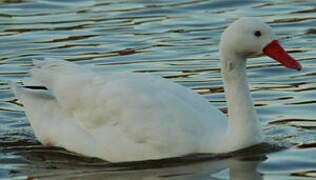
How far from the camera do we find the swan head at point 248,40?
9812 mm

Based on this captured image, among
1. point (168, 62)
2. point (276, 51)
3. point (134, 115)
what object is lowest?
point (134, 115)

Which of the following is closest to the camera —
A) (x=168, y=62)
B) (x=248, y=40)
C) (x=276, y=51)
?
(x=248, y=40)

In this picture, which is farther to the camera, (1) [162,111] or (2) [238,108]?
(2) [238,108]

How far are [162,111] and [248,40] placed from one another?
1063 mm

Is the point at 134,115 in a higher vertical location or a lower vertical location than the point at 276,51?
lower

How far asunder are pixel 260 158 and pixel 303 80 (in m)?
3.38

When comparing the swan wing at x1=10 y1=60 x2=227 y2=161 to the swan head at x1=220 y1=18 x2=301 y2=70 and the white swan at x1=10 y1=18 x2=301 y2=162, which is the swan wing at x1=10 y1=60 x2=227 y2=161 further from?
the swan head at x1=220 y1=18 x2=301 y2=70

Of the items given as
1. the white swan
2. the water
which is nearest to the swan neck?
the white swan

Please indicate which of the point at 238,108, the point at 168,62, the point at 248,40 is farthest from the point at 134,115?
the point at 168,62

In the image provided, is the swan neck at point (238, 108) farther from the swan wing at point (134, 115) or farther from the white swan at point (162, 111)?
the swan wing at point (134, 115)

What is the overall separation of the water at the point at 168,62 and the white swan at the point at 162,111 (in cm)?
15

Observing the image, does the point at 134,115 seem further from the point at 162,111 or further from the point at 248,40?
the point at 248,40

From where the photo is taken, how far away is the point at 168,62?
14.5 metres

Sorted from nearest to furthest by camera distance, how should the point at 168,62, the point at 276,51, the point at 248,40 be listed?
the point at 248,40, the point at 276,51, the point at 168,62
